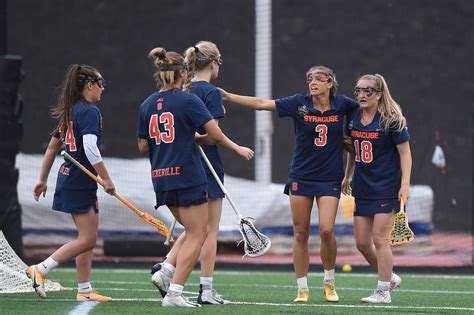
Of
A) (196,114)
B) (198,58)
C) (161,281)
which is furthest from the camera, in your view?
(198,58)

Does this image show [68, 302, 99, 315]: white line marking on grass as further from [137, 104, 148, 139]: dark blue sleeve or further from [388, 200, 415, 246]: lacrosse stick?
[388, 200, 415, 246]: lacrosse stick

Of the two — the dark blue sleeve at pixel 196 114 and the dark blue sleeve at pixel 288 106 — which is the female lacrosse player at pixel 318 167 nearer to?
the dark blue sleeve at pixel 288 106

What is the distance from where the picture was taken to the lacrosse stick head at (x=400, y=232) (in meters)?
7.79

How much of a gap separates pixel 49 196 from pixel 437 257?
15.2ft

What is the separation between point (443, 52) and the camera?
14.0 meters

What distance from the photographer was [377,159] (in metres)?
8.25

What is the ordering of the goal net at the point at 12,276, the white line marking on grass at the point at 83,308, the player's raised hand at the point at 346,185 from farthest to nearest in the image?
the goal net at the point at 12,276
the player's raised hand at the point at 346,185
the white line marking on grass at the point at 83,308

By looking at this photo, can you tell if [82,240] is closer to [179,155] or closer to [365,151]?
[179,155]

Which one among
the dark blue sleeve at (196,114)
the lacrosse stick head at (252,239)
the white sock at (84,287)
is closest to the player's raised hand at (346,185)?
the lacrosse stick head at (252,239)

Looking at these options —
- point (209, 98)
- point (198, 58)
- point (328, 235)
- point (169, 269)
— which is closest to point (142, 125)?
point (209, 98)

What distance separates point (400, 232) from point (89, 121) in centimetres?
227

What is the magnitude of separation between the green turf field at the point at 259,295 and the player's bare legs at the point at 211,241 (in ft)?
1.06

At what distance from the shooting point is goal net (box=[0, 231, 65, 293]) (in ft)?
29.6

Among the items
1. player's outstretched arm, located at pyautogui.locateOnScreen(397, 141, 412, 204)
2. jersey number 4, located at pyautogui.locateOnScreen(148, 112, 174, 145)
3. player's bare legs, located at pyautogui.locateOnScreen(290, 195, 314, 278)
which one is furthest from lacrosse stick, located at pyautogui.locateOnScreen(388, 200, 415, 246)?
jersey number 4, located at pyautogui.locateOnScreen(148, 112, 174, 145)
